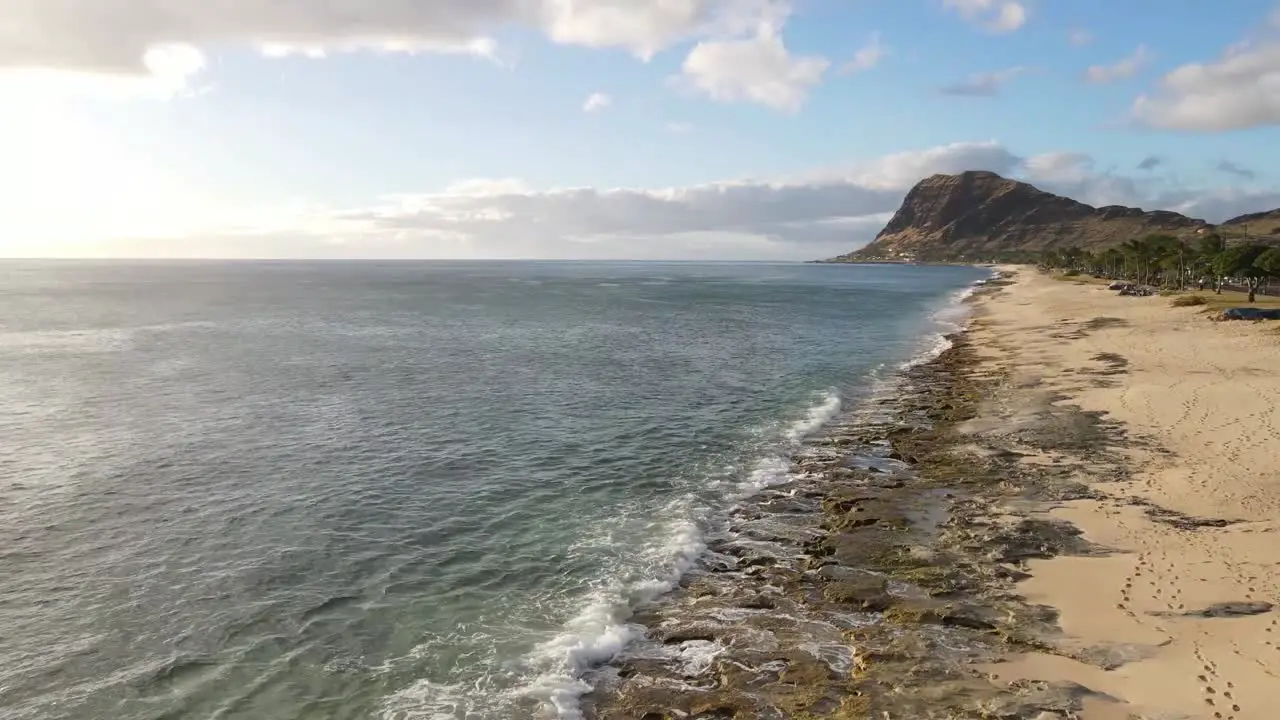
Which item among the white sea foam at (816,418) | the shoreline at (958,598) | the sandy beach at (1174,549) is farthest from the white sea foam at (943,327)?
the shoreline at (958,598)

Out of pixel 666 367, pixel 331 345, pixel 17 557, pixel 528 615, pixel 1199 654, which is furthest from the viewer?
pixel 331 345

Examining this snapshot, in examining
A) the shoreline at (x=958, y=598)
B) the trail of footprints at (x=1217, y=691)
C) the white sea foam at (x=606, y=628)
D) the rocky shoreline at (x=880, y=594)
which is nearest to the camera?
the trail of footprints at (x=1217, y=691)

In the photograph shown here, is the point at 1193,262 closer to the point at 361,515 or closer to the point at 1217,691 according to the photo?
the point at 1217,691

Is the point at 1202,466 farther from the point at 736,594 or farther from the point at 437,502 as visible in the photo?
the point at 437,502

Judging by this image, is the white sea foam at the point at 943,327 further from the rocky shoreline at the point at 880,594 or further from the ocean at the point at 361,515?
the rocky shoreline at the point at 880,594

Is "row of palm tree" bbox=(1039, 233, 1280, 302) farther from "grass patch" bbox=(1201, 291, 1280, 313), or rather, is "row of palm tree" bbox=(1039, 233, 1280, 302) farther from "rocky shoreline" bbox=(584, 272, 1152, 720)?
"rocky shoreline" bbox=(584, 272, 1152, 720)

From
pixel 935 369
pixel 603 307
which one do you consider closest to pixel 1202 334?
pixel 935 369
